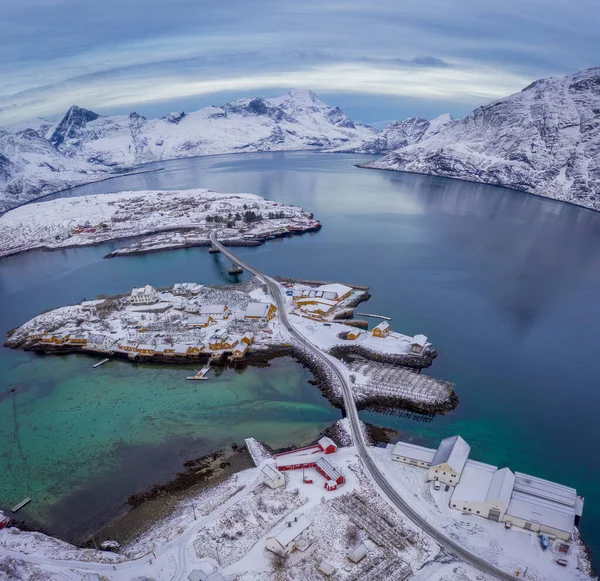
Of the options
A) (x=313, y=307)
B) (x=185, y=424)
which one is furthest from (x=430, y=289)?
(x=185, y=424)

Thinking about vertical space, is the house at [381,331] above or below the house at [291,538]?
above

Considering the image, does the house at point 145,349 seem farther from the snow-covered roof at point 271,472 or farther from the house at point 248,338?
the snow-covered roof at point 271,472

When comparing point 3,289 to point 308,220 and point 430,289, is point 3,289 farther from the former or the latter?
point 430,289

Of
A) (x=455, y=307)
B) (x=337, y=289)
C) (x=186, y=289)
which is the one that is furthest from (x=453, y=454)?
(x=186, y=289)

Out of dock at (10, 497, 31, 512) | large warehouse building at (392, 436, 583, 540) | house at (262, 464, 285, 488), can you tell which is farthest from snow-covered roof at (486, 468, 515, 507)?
dock at (10, 497, 31, 512)

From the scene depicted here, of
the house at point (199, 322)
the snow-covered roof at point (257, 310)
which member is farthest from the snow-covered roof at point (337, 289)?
the house at point (199, 322)

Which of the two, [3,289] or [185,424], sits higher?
[185,424]
